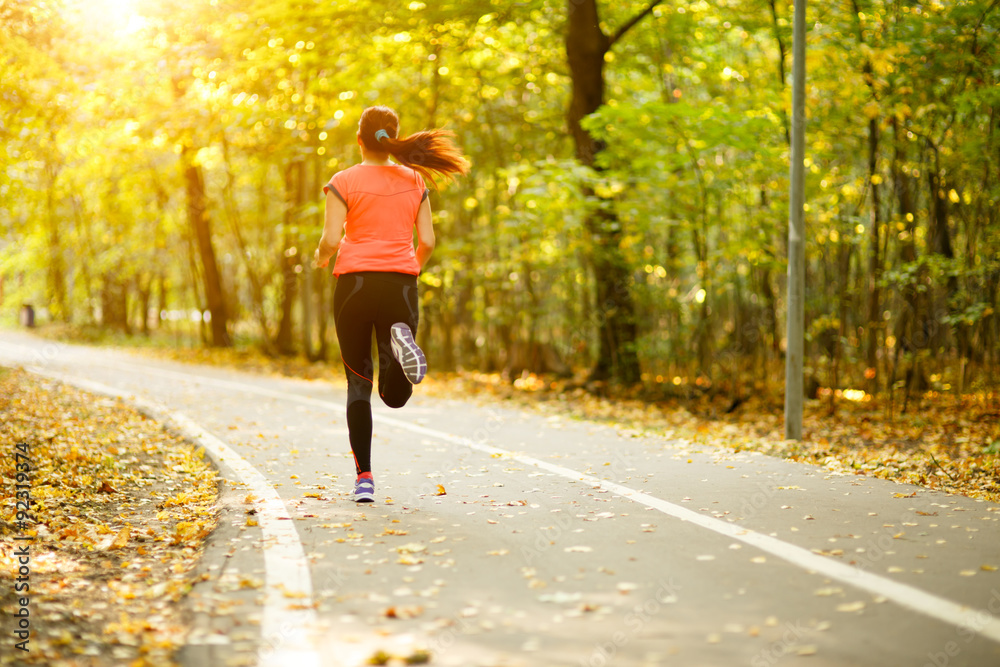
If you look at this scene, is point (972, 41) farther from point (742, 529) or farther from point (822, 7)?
point (742, 529)

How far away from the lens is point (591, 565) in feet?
14.0

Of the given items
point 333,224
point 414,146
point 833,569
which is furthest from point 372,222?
point 833,569

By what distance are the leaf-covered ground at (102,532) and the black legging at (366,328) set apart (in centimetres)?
115

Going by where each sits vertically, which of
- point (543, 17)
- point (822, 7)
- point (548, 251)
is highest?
point (543, 17)

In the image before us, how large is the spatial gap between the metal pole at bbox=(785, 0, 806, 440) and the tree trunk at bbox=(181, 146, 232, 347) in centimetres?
1958

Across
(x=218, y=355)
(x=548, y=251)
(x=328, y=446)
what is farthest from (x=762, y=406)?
(x=218, y=355)

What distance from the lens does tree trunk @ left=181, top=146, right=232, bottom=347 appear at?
25.4 m

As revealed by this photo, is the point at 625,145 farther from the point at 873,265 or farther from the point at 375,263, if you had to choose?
the point at 375,263

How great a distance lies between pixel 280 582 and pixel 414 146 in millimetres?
3060

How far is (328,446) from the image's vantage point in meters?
8.48

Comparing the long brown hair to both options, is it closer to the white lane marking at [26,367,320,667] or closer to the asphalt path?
the asphalt path

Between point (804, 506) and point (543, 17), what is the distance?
13.0m

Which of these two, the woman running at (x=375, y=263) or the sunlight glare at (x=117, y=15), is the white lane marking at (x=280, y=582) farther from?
the sunlight glare at (x=117, y=15)

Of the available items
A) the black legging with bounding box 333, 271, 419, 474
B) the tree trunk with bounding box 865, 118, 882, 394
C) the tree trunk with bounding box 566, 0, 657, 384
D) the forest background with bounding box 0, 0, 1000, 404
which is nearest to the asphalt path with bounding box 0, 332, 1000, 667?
the black legging with bounding box 333, 271, 419, 474
